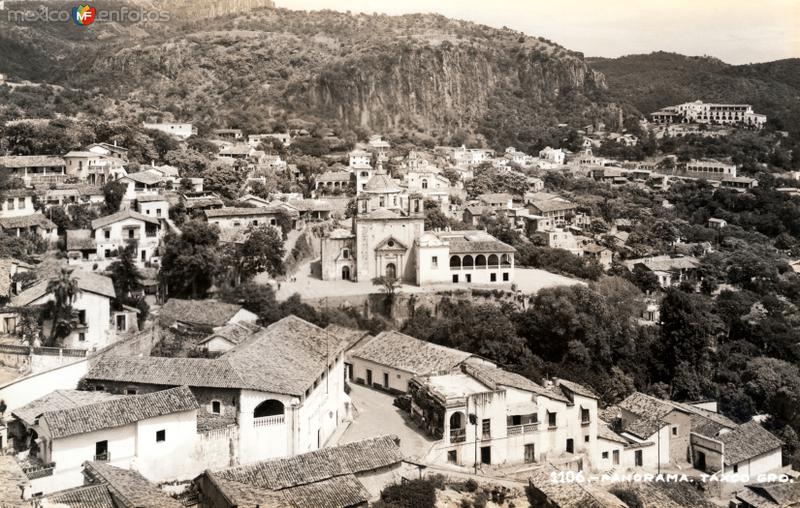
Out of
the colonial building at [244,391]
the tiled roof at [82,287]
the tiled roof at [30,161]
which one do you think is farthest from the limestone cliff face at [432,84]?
the colonial building at [244,391]

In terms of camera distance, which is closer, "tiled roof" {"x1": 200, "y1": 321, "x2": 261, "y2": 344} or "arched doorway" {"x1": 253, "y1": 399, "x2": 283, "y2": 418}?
"arched doorway" {"x1": 253, "y1": 399, "x2": 283, "y2": 418}

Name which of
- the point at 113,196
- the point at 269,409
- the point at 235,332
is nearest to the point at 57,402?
the point at 269,409

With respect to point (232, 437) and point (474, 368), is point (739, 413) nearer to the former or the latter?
point (474, 368)

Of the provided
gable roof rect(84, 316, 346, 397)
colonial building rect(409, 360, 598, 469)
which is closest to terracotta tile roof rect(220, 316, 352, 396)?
gable roof rect(84, 316, 346, 397)

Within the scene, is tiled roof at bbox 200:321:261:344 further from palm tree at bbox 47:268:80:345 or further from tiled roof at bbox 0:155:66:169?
tiled roof at bbox 0:155:66:169

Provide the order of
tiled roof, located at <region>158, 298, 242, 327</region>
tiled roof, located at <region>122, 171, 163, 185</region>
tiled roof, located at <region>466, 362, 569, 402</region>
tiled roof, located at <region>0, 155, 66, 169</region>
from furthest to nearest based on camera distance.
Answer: tiled roof, located at <region>122, 171, 163, 185</region>
tiled roof, located at <region>0, 155, 66, 169</region>
tiled roof, located at <region>158, 298, 242, 327</region>
tiled roof, located at <region>466, 362, 569, 402</region>

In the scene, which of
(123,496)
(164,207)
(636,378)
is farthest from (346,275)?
(123,496)
